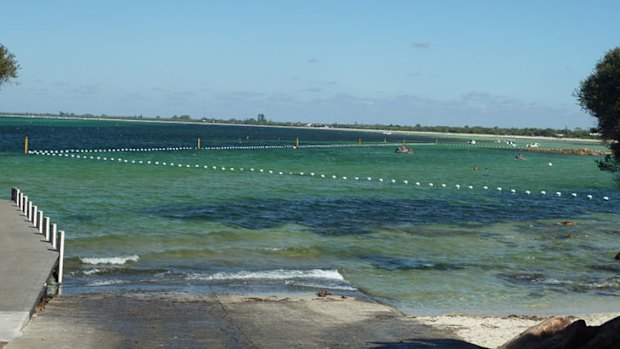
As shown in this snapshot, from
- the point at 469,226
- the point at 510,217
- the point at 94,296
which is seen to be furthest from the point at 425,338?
the point at 510,217

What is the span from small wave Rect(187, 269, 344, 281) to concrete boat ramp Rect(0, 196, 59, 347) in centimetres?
422

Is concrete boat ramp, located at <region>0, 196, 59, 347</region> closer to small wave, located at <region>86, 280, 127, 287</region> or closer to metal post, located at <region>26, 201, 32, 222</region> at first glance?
metal post, located at <region>26, 201, 32, 222</region>

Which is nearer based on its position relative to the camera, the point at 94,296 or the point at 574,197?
the point at 94,296

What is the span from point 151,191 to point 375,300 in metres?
31.3

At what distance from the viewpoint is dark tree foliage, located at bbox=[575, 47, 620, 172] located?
32344mm

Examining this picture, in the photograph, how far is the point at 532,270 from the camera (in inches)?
1058

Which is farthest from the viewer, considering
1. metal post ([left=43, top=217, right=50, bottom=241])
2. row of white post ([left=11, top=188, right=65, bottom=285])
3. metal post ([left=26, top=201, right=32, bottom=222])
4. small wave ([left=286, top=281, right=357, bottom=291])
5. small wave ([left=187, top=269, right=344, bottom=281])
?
metal post ([left=26, top=201, right=32, bottom=222])

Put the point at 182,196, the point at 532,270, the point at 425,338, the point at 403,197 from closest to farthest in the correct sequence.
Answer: the point at 425,338, the point at 532,270, the point at 182,196, the point at 403,197

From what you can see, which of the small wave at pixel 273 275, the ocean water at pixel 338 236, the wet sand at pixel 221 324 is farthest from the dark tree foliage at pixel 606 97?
the wet sand at pixel 221 324

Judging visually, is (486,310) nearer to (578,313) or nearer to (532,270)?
(578,313)

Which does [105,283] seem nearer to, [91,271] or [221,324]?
[91,271]

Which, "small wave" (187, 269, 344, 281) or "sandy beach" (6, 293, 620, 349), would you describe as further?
"small wave" (187, 269, 344, 281)

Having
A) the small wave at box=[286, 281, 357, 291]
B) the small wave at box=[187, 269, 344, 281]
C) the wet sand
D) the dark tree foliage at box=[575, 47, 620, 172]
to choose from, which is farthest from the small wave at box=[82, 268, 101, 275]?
the dark tree foliage at box=[575, 47, 620, 172]

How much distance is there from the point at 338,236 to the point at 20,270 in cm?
1623
